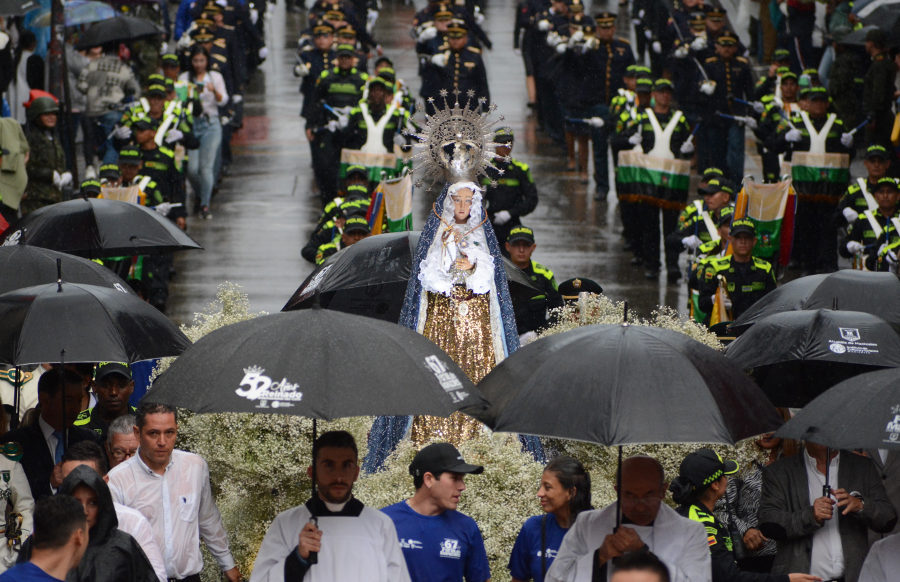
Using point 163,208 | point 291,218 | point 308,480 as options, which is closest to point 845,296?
point 308,480

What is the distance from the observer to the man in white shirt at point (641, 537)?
7.16 m

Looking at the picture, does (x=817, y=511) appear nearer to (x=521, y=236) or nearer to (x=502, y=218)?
(x=521, y=236)

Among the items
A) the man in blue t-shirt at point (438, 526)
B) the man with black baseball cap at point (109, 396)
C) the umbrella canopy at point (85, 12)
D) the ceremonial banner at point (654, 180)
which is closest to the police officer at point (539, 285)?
the man with black baseball cap at point (109, 396)

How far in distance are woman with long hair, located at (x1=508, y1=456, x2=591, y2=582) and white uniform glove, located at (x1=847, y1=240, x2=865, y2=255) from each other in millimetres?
9153

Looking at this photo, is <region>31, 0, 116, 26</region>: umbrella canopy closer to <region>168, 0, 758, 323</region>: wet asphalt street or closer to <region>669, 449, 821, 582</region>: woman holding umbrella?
<region>168, 0, 758, 323</region>: wet asphalt street

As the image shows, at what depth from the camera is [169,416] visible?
836 centimetres

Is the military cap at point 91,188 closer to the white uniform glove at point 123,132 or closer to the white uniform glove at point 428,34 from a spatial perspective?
the white uniform glove at point 123,132

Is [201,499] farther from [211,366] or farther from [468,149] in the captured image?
[468,149]

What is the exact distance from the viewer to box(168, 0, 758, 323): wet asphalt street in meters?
18.1

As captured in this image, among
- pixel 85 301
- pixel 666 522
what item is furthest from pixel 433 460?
pixel 85 301

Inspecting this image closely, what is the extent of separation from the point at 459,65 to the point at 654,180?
162 inches

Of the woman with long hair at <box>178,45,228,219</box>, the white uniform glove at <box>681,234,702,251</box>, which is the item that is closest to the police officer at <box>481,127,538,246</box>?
the white uniform glove at <box>681,234,702,251</box>

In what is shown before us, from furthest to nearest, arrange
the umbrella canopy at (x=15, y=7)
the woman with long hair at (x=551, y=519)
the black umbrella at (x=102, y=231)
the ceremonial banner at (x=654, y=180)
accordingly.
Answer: the ceremonial banner at (x=654, y=180) < the umbrella canopy at (x=15, y=7) < the black umbrella at (x=102, y=231) < the woman with long hair at (x=551, y=519)

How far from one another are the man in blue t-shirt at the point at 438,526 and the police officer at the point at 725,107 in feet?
49.5
